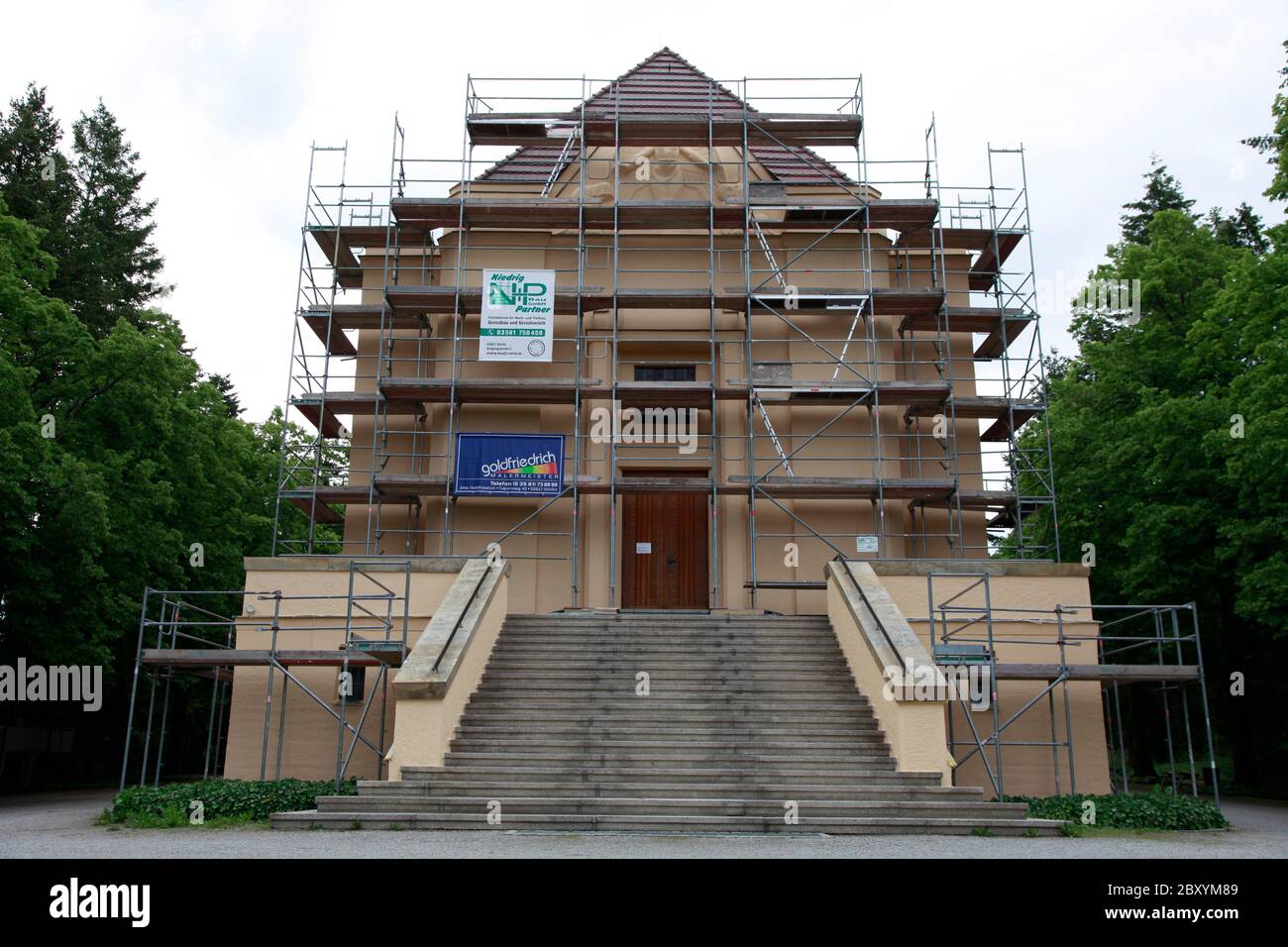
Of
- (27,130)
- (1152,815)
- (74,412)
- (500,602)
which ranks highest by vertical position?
(27,130)

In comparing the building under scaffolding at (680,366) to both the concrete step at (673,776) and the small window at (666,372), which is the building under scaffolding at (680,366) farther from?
the concrete step at (673,776)

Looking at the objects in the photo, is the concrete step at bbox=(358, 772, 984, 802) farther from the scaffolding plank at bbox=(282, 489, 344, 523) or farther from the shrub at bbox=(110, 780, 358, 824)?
the scaffolding plank at bbox=(282, 489, 344, 523)

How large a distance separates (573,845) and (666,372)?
1392 cm

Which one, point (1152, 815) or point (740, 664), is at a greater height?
point (740, 664)

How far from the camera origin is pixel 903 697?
12.2 m

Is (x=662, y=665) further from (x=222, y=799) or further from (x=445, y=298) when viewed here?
(x=445, y=298)

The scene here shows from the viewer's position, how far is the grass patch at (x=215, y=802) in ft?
39.7

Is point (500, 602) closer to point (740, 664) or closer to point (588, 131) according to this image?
point (740, 664)

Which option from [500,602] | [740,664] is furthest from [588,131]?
[740,664]

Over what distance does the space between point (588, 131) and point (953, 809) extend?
1688 centimetres

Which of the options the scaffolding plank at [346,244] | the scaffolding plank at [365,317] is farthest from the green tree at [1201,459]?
the scaffolding plank at [346,244]

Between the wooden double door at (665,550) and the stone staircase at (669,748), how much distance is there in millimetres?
3392

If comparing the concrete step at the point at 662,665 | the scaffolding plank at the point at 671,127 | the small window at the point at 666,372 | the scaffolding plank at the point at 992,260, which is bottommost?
the concrete step at the point at 662,665

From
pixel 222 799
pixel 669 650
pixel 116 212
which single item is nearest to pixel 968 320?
pixel 669 650
